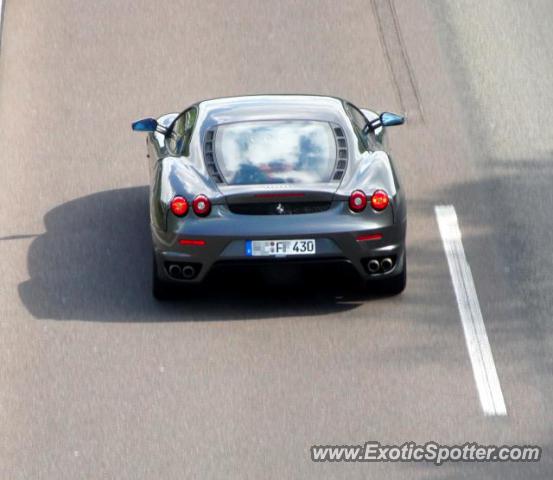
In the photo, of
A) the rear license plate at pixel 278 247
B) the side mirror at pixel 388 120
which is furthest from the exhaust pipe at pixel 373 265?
the side mirror at pixel 388 120

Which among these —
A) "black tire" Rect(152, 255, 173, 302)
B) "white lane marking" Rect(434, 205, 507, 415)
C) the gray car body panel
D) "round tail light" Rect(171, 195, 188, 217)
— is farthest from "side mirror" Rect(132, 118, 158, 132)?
"white lane marking" Rect(434, 205, 507, 415)

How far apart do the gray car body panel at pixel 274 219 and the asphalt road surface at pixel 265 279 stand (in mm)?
466

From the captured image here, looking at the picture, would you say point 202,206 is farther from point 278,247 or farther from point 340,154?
point 340,154

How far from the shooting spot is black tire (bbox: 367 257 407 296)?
40.8 ft

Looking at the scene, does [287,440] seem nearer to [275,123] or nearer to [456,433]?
[456,433]

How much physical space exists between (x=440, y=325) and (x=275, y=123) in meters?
2.05

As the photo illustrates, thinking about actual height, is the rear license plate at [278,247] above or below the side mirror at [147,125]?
below

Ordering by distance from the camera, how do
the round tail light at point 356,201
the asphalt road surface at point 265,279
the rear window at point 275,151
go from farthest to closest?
the rear window at point 275,151
the round tail light at point 356,201
the asphalt road surface at point 265,279

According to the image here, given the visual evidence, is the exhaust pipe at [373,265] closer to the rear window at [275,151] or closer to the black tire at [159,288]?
the rear window at [275,151]

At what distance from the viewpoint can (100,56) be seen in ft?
58.9

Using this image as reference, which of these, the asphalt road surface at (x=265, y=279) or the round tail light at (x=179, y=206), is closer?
the asphalt road surface at (x=265, y=279)

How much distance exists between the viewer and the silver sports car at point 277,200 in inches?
466

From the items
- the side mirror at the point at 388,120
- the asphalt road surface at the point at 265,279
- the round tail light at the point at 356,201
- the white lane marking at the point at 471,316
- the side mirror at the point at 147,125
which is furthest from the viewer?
the side mirror at the point at 147,125

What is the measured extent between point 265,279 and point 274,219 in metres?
0.94
